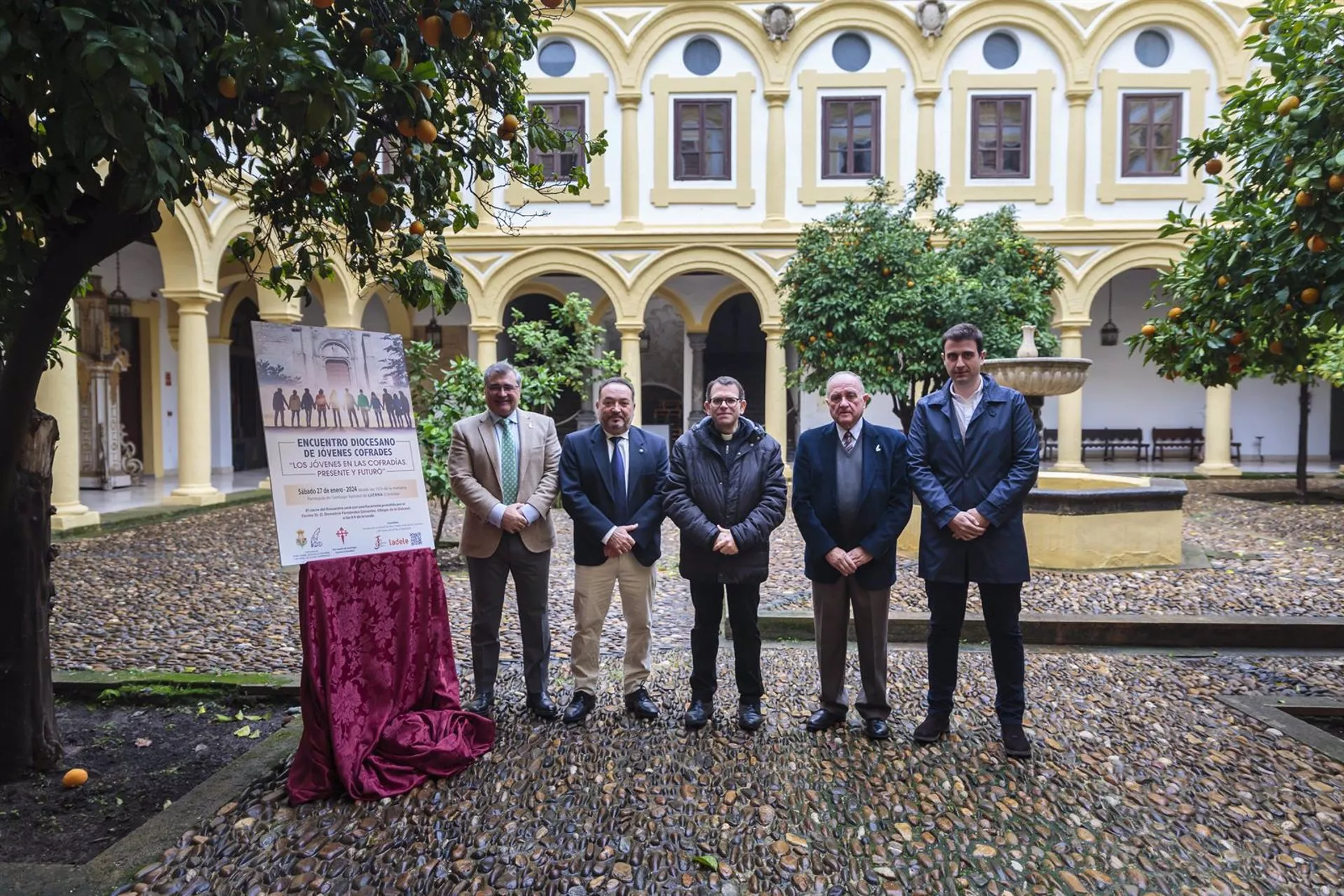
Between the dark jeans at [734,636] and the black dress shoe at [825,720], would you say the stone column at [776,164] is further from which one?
the black dress shoe at [825,720]

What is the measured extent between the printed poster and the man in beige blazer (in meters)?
0.43

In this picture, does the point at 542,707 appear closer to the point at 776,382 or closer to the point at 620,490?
the point at 620,490

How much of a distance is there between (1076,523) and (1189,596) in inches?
41.8

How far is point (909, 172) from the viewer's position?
15859 mm

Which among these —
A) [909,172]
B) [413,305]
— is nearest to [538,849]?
[413,305]

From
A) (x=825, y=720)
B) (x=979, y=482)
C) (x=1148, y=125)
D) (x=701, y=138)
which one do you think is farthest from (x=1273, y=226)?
(x=1148, y=125)

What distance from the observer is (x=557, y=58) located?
16109 mm

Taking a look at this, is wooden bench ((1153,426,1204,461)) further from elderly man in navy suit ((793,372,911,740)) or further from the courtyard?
elderly man in navy suit ((793,372,911,740))

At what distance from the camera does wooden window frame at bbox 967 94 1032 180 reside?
15.8 meters

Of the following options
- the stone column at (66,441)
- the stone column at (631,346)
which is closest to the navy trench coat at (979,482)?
the stone column at (66,441)

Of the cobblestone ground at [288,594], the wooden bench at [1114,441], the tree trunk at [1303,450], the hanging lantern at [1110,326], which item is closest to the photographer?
the cobblestone ground at [288,594]

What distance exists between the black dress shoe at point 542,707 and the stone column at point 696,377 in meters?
14.6

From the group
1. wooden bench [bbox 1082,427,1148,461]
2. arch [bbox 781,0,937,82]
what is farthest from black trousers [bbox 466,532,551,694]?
wooden bench [bbox 1082,427,1148,461]

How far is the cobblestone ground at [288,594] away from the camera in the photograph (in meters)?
5.31
